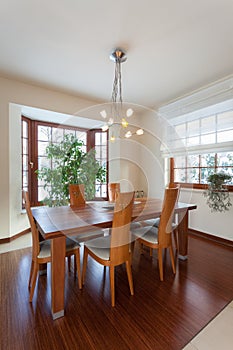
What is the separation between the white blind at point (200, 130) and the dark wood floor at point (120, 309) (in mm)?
1892

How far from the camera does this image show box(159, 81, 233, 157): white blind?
2.88m

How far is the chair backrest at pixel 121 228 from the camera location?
1500mm

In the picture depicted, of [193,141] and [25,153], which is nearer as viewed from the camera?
[193,141]

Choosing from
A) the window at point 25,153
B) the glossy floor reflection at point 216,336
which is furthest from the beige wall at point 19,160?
the glossy floor reflection at point 216,336

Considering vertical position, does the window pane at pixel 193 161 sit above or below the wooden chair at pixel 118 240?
above

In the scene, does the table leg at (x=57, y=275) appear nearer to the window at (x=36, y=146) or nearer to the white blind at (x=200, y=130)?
the window at (x=36, y=146)

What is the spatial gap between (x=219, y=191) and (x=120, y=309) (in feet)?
7.26

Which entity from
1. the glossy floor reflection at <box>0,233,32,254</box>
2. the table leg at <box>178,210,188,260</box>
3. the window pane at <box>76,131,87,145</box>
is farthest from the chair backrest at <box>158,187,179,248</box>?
the window pane at <box>76,131,87,145</box>

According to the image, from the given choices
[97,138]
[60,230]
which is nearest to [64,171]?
[97,138]

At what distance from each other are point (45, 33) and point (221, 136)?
2.92 meters

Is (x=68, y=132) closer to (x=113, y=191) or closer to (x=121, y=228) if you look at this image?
(x=113, y=191)

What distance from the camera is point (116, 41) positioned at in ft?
6.72

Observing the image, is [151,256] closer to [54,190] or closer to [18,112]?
[54,190]

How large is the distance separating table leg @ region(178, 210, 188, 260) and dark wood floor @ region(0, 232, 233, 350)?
17 centimetres
